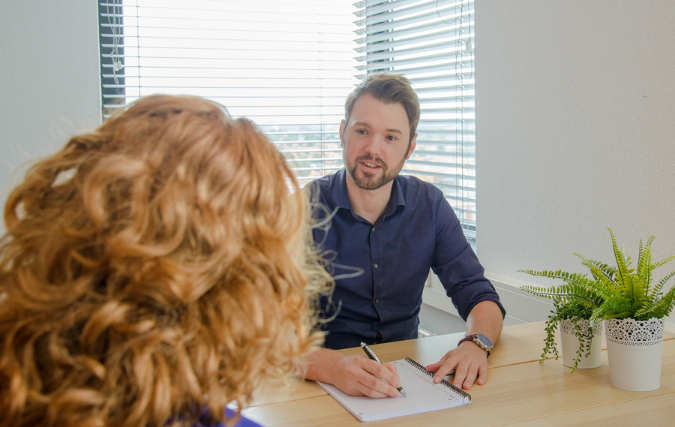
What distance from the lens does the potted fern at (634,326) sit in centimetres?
115

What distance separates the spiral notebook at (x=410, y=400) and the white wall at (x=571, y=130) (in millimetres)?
846

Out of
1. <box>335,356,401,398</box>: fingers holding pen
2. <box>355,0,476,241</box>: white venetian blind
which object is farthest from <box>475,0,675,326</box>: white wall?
<box>335,356,401,398</box>: fingers holding pen

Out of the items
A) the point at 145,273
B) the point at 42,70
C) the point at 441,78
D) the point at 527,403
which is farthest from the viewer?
the point at 441,78

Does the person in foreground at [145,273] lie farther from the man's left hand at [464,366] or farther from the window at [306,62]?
the window at [306,62]

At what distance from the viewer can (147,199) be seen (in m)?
0.53

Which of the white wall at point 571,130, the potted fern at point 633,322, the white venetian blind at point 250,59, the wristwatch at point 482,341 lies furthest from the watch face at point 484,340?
the white venetian blind at point 250,59

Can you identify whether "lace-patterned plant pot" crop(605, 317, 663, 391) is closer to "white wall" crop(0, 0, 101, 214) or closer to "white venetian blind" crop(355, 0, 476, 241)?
"white venetian blind" crop(355, 0, 476, 241)

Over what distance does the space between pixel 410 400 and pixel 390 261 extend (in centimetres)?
80

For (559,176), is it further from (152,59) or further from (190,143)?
(152,59)

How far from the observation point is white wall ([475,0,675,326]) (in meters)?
1.57

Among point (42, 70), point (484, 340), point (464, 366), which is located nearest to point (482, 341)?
point (484, 340)

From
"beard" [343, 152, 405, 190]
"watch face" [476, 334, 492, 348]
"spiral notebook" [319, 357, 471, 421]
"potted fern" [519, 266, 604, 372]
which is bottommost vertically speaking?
A: "spiral notebook" [319, 357, 471, 421]

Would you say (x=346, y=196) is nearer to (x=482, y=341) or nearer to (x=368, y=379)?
(x=482, y=341)

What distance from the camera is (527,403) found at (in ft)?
3.63
